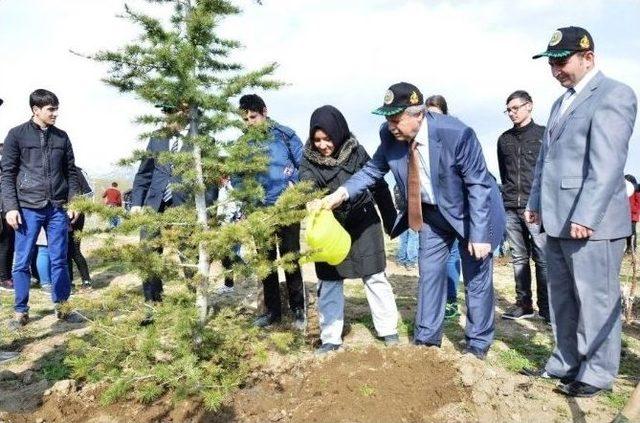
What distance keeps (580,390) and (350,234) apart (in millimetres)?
2023

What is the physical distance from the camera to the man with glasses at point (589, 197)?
3285mm

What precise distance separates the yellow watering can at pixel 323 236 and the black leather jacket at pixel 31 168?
3.22m

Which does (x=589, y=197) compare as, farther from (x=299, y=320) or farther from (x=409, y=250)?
(x=409, y=250)

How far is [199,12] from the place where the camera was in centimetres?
326

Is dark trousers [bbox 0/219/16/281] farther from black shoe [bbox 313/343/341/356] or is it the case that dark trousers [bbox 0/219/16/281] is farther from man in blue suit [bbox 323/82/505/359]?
man in blue suit [bbox 323/82/505/359]

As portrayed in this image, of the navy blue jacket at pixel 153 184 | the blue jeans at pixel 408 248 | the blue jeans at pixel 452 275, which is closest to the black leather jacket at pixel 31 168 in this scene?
the navy blue jacket at pixel 153 184

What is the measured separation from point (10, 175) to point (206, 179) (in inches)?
117

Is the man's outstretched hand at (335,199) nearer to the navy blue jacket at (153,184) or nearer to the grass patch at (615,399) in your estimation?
the navy blue jacket at (153,184)

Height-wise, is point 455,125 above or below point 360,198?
above

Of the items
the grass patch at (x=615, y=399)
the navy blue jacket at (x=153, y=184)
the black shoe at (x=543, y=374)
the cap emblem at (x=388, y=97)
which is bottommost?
the grass patch at (x=615, y=399)

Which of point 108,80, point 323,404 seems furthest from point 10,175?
point 323,404

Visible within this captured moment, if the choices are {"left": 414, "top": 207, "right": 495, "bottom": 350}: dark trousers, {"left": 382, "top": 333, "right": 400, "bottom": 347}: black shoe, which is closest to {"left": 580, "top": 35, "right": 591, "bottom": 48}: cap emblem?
{"left": 414, "top": 207, "right": 495, "bottom": 350}: dark trousers

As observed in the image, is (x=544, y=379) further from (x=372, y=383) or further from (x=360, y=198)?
(x=360, y=198)

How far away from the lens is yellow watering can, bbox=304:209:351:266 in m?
3.74
